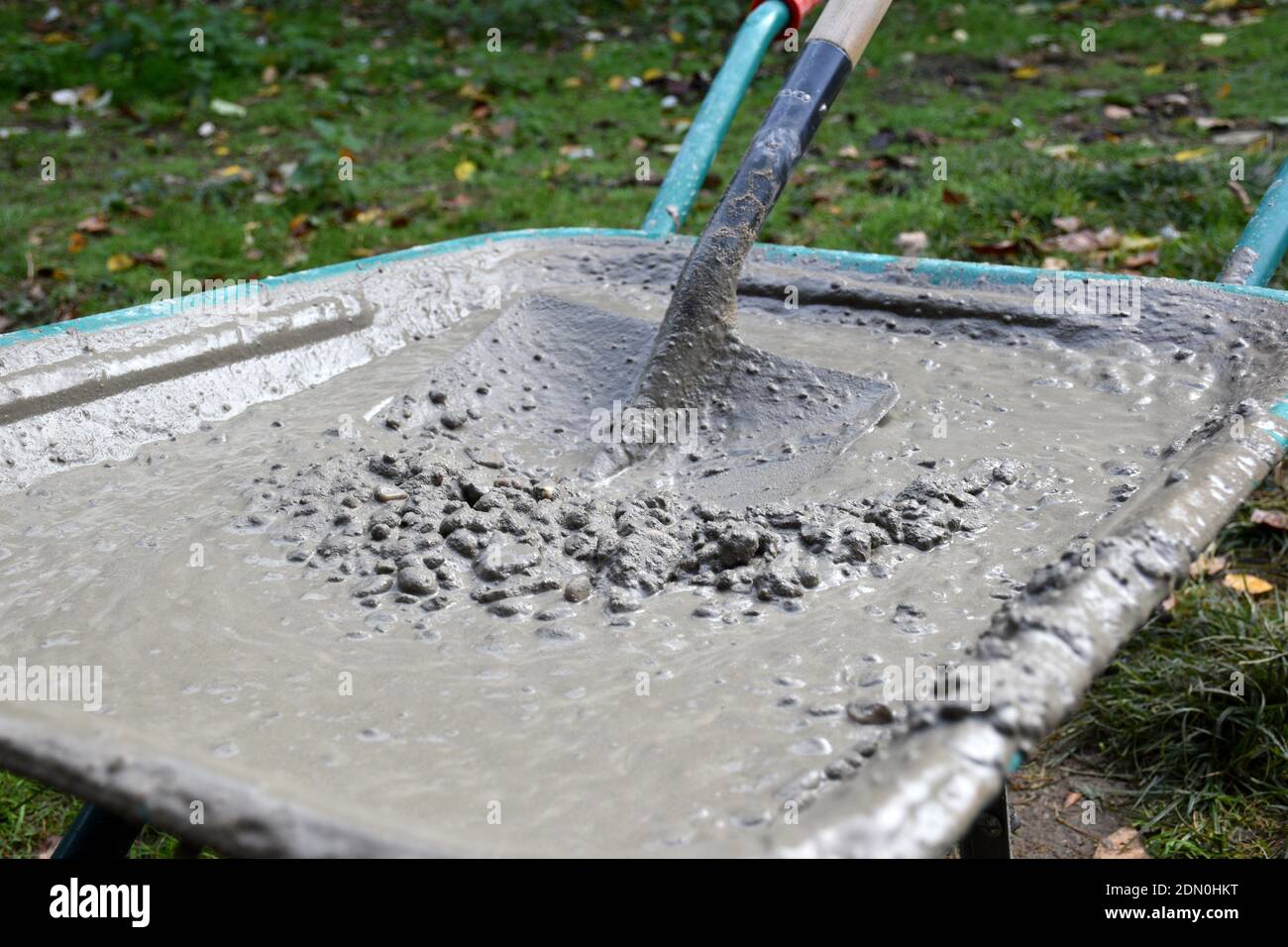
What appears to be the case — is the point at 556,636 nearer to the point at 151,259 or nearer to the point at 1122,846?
the point at 1122,846

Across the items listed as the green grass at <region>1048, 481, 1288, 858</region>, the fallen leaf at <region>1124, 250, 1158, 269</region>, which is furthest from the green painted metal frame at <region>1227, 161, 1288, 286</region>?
the fallen leaf at <region>1124, 250, 1158, 269</region>

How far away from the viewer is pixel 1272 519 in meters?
2.30

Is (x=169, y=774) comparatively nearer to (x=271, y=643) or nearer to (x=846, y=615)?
(x=271, y=643)

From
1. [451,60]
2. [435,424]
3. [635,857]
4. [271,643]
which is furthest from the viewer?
[451,60]

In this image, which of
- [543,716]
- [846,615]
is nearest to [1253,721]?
[846,615]

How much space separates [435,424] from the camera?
1.69 metres

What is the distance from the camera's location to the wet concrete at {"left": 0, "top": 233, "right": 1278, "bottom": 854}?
2.79 feet

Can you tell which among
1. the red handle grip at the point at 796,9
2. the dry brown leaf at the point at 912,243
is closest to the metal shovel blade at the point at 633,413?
the red handle grip at the point at 796,9

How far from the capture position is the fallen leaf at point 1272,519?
7.51ft

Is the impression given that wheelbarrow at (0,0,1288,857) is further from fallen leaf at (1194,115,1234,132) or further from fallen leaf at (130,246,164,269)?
fallen leaf at (1194,115,1234,132)

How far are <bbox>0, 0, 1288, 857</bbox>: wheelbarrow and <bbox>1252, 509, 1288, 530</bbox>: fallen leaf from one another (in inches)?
28.9

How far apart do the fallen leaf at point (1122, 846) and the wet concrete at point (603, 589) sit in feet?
2.32
